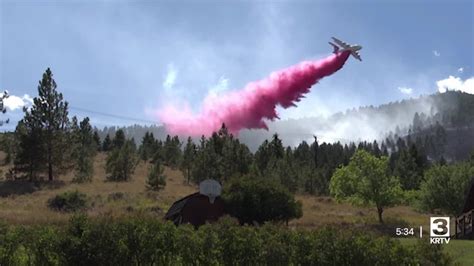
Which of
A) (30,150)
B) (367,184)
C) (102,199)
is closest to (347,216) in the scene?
(367,184)

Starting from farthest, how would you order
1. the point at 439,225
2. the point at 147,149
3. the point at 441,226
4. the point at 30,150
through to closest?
1. the point at 147,149
2. the point at 30,150
3. the point at 441,226
4. the point at 439,225

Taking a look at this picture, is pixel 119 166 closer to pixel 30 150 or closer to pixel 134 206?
pixel 30 150

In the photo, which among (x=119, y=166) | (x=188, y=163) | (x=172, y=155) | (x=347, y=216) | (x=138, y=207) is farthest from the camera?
(x=172, y=155)

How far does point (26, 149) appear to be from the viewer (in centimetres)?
6794

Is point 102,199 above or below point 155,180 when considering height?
below

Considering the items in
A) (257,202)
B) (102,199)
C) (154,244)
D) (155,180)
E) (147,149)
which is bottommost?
(102,199)

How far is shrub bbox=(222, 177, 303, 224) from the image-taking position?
44312 mm

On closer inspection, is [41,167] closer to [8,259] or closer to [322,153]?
[8,259]

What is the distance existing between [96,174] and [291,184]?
32375 millimetres

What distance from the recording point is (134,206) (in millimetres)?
55906

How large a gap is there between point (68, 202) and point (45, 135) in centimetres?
1615

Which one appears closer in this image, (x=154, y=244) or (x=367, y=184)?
(x=154, y=244)

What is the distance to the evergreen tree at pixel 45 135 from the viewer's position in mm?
67812

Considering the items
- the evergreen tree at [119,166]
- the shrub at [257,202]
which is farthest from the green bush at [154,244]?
the evergreen tree at [119,166]
